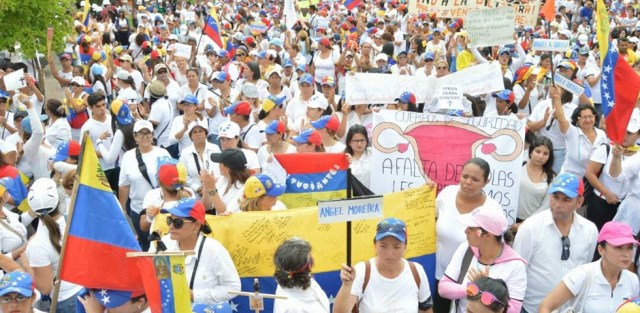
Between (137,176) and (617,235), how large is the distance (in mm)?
4338

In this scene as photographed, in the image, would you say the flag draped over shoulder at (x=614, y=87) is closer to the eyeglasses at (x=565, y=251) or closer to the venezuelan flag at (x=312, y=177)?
the eyeglasses at (x=565, y=251)

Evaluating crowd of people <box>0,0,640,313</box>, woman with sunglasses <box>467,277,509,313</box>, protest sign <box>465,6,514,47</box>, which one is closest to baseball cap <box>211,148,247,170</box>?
crowd of people <box>0,0,640,313</box>

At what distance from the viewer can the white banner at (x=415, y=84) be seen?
9016 millimetres

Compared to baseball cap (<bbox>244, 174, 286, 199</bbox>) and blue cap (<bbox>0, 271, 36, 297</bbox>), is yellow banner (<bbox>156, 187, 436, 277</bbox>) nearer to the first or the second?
baseball cap (<bbox>244, 174, 286, 199</bbox>)

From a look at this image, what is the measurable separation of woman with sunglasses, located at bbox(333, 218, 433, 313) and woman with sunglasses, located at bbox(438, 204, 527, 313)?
30cm

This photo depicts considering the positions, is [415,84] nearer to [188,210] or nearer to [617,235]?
[617,235]

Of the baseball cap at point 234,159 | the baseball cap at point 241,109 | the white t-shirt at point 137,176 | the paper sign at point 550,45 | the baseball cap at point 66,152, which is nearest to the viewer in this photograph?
the baseball cap at point 234,159

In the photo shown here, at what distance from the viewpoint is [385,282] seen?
4.61m

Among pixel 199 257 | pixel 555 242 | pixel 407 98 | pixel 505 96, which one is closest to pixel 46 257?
pixel 199 257

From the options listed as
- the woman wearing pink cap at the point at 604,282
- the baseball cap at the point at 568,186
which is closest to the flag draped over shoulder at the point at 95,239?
the woman wearing pink cap at the point at 604,282

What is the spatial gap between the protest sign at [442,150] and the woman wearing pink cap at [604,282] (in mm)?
1902

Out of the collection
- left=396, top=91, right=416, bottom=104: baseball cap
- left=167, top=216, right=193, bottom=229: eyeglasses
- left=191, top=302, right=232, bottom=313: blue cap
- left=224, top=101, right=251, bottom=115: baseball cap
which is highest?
left=396, top=91, right=416, bottom=104: baseball cap

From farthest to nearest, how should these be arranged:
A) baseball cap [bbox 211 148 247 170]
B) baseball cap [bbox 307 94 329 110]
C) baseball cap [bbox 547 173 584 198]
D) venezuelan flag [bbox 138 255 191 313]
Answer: baseball cap [bbox 307 94 329 110] → baseball cap [bbox 211 148 247 170] → baseball cap [bbox 547 173 584 198] → venezuelan flag [bbox 138 255 191 313]

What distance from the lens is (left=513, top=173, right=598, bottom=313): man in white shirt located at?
5027 millimetres
